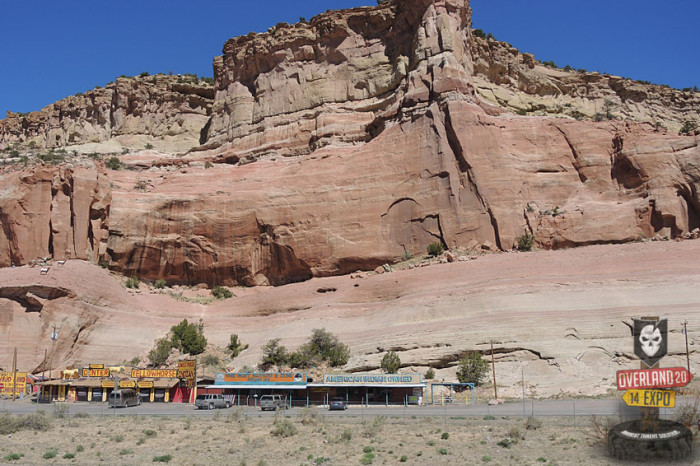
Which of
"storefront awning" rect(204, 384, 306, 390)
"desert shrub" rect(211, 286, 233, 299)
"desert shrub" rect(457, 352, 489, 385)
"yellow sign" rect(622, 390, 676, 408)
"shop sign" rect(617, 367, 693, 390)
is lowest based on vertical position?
"storefront awning" rect(204, 384, 306, 390)

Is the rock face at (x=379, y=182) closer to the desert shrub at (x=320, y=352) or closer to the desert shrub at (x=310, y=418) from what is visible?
the desert shrub at (x=320, y=352)

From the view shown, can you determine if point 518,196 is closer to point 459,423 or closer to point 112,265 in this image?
point 459,423

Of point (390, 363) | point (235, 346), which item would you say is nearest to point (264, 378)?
point (390, 363)

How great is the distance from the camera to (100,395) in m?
38.8

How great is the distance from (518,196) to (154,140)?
50.5 metres

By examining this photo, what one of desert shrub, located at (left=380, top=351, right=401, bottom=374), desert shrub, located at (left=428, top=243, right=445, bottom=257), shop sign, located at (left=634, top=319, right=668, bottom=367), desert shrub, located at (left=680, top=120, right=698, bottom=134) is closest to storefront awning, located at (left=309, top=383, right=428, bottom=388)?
desert shrub, located at (left=380, top=351, right=401, bottom=374)

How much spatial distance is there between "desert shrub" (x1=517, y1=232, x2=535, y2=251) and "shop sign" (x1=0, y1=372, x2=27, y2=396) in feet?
112

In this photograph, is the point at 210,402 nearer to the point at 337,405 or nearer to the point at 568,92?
the point at 337,405

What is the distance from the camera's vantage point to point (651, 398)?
44.5 ft

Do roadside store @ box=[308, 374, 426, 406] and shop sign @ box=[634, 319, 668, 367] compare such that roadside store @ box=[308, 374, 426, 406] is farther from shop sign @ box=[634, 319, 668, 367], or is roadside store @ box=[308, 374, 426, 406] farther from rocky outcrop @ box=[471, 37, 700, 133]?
rocky outcrop @ box=[471, 37, 700, 133]

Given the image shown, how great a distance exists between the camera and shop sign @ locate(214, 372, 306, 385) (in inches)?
1356

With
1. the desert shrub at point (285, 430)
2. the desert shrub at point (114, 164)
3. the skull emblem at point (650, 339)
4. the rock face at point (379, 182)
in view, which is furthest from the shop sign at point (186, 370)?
the desert shrub at point (114, 164)

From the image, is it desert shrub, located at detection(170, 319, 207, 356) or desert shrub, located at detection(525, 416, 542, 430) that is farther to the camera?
desert shrub, located at detection(170, 319, 207, 356)

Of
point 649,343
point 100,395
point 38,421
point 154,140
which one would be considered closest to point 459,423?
point 649,343
